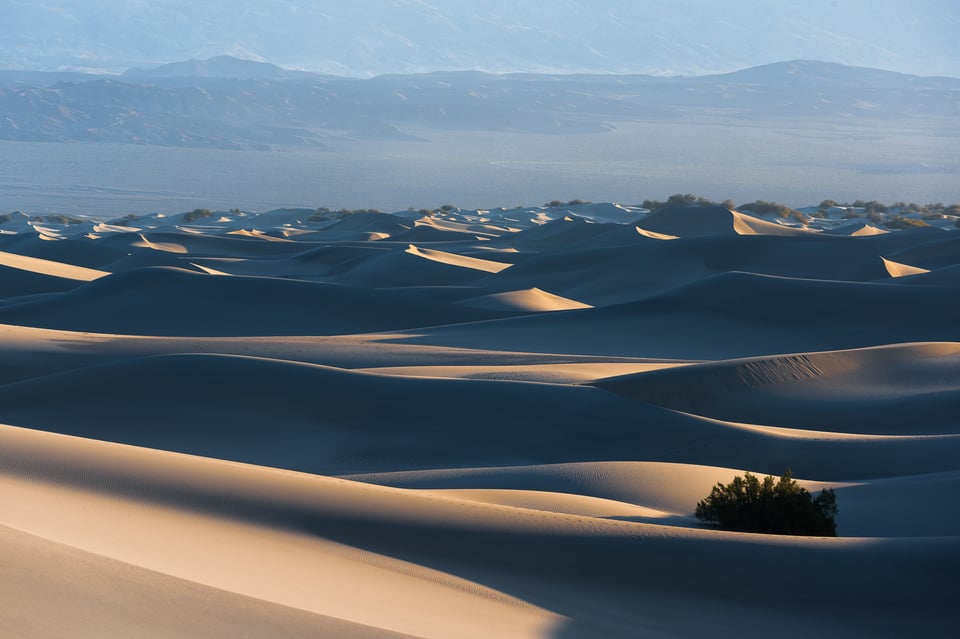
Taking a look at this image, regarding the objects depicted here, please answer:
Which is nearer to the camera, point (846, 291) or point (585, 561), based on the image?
point (585, 561)

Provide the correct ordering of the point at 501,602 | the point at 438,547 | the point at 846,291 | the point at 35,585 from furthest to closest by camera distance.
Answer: the point at 846,291 < the point at 438,547 < the point at 501,602 < the point at 35,585

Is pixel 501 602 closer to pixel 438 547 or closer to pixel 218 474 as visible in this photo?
pixel 438 547

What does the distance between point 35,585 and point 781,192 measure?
304 ft

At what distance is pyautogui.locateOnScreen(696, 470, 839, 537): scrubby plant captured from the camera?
7844 mm

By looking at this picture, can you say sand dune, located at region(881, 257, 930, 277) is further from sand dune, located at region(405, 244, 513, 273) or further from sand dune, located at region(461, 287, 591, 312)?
sand dune, located at region(405, 244, 513, 273)

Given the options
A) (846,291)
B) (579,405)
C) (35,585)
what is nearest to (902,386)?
(579,405)

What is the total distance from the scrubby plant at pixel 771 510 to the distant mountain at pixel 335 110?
136m

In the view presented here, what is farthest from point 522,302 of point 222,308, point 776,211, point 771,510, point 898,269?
point 776,211

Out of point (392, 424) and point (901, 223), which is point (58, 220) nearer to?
point (901, 223)

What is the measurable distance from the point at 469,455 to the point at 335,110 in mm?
161143

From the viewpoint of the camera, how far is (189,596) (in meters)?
4.71

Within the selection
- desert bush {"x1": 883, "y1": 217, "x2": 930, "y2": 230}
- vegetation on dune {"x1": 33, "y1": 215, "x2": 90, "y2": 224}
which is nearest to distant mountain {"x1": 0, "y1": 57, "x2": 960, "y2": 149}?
vegetation on dune {"x1": 33, "y1": 215, "x2": 90, "y2": 224}

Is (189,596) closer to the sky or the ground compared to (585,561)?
closer to the sky

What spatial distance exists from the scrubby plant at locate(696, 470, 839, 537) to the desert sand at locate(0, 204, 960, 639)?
1.17 feet
